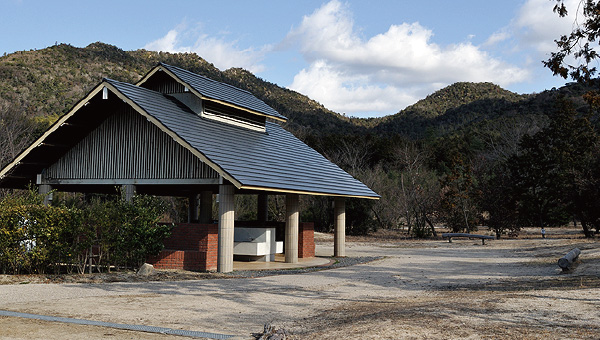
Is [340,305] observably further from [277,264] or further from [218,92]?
[218,92]

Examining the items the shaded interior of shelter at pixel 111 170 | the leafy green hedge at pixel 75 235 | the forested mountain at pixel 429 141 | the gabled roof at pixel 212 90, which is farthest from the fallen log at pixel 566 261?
the gabled roof at pixel 212 90

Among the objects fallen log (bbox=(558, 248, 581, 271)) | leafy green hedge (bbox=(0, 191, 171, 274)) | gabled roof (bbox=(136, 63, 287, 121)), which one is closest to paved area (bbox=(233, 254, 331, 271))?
leafy green hedge (bbox=(0, 191, 171, 274))

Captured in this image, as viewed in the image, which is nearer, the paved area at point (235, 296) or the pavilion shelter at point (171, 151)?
the paved area at point (235, 296)

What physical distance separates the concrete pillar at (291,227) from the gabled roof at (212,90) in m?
4.36

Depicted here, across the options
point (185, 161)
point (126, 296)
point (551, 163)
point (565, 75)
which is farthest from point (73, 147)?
point (551, 163)

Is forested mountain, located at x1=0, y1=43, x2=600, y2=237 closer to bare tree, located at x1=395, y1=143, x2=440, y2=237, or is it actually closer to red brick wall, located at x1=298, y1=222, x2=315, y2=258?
bare tree, located at x1=395, y1=143, x2=440, y2=237

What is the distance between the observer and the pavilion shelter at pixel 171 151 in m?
16.8

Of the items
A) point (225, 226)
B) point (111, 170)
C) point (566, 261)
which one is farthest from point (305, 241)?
point (566, 261)

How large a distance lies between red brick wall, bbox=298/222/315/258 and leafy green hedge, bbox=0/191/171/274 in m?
6.93

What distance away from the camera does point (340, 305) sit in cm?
1105

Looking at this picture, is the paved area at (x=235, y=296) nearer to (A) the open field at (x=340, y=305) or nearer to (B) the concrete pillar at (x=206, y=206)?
(A) the open field at (x=340, y=305)

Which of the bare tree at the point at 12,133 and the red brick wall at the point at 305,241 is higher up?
the bare tree at the point at 12,133

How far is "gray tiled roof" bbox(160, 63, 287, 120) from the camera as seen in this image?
2022cm

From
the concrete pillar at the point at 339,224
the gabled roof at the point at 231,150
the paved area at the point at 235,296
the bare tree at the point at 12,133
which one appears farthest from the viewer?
the bare tree at the point at 12,133
